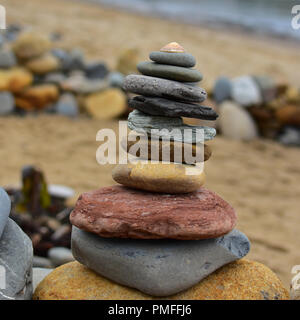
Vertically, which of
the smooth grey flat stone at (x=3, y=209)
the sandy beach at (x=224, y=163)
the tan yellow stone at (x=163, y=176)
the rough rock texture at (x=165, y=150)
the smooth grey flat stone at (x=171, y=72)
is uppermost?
the smooth grey flat stone at (x=171, y=72)

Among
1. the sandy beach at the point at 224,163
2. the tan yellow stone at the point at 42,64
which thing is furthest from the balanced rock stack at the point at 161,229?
the tan yellow stone at the point at 42,64

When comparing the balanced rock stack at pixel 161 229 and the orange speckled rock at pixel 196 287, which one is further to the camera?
the orange speckled rock at pixel 196 287

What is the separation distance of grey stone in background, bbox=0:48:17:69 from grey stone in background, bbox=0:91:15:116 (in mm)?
514

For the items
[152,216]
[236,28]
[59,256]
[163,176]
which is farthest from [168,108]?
[236,28]

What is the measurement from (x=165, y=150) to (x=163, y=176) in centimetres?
19

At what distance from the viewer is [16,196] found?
6.02 meters

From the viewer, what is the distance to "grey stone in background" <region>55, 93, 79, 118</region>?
1049 centimetres

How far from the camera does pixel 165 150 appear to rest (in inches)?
133

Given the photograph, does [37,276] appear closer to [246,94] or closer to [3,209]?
[3,209]

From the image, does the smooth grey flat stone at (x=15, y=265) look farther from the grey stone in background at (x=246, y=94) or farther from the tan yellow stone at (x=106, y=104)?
the grey stone in background at (x=246, y=94)

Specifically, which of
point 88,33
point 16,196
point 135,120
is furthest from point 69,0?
point 135,120

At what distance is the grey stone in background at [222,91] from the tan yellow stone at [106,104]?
183 cm

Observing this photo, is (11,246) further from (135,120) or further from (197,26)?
(197,26)

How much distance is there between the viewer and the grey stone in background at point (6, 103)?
9.91 meters
